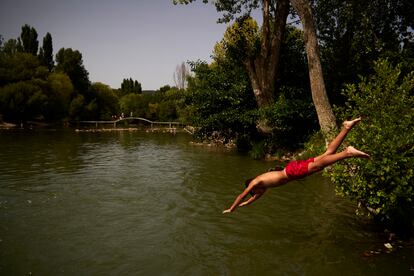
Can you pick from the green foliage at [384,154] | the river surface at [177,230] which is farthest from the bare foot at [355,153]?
the river surface at [177,230]

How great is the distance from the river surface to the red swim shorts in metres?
1.97

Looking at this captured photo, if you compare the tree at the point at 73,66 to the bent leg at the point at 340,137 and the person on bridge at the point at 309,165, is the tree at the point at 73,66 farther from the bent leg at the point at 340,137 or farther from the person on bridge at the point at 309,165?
the bent leg at the point at 340,137

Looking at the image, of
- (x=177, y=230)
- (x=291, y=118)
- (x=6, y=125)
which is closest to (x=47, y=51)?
(x=6, y=125)

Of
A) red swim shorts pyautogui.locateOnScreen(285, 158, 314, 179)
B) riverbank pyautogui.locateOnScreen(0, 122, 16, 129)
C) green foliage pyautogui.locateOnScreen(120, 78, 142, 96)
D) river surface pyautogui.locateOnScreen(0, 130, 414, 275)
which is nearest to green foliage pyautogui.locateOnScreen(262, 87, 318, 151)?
river surface pyautogui.locateOnScreen(0, 130, 414, 275)

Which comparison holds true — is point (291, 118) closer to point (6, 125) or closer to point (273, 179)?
point (273, 179)

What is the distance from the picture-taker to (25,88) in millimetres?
61250

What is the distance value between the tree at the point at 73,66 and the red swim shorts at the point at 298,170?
85.4 meters

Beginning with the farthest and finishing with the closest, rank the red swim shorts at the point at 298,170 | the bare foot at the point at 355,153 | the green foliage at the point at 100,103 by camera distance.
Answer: the green foliage at the point at 100,103
the red swim shorts at the point at 298,170
the bare foot at the point at 355,153

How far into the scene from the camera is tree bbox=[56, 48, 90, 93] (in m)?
84.1

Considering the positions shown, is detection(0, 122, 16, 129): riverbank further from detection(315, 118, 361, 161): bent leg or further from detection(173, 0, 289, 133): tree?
detection(315, 118, 361, 161): bent leg

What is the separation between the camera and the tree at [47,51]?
8169 centimetres

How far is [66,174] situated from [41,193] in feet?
13.8

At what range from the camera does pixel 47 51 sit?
83.2 metres

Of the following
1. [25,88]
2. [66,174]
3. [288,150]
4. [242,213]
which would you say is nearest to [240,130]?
[288,150]
